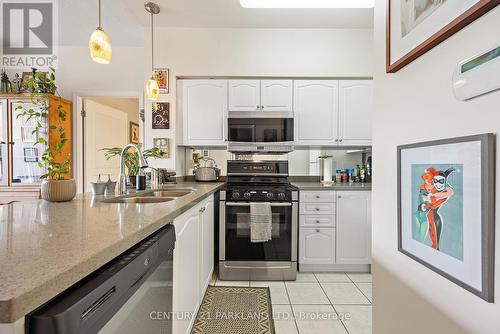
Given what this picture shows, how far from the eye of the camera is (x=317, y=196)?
8.59 ft

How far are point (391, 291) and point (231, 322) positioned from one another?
123 centimetres

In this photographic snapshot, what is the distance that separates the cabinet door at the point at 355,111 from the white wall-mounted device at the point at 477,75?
7.59ft

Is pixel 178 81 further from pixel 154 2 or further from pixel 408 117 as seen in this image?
pixel 408 117

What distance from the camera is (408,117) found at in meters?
0.88

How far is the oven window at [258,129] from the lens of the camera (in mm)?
2848

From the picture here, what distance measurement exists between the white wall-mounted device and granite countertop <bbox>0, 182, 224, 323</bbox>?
3.07 ft

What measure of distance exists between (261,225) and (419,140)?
1.79 meters

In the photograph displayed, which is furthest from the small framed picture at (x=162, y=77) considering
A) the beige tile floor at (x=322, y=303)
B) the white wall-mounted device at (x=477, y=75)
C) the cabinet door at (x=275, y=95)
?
the white wall-mounted device at (x=477, y=75)

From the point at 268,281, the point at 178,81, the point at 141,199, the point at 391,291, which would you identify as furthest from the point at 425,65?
the point at 178,81

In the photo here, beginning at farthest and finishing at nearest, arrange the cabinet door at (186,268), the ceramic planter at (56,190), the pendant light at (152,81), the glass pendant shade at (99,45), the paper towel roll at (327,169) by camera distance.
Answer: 1. the paper towel roll at (327,169)
2. the pendant light at (152,81)
3. the glass pendant shade at (99,45)
4. the ceramic planter at (56,190)
5. the cabinet door at (186,268)

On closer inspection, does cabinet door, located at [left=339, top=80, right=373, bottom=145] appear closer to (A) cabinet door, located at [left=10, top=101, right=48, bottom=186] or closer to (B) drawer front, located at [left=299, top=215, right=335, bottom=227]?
(B) drawer front, located at [left=299, top=215, right=335, bottom=227]

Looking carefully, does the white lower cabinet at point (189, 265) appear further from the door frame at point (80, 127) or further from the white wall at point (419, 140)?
the door frame at point (80, 127)

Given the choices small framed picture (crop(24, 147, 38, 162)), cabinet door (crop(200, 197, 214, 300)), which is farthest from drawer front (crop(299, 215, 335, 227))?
small framed picture (crop(24, 147, 38, 162))

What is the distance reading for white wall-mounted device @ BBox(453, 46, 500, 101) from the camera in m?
0.54
